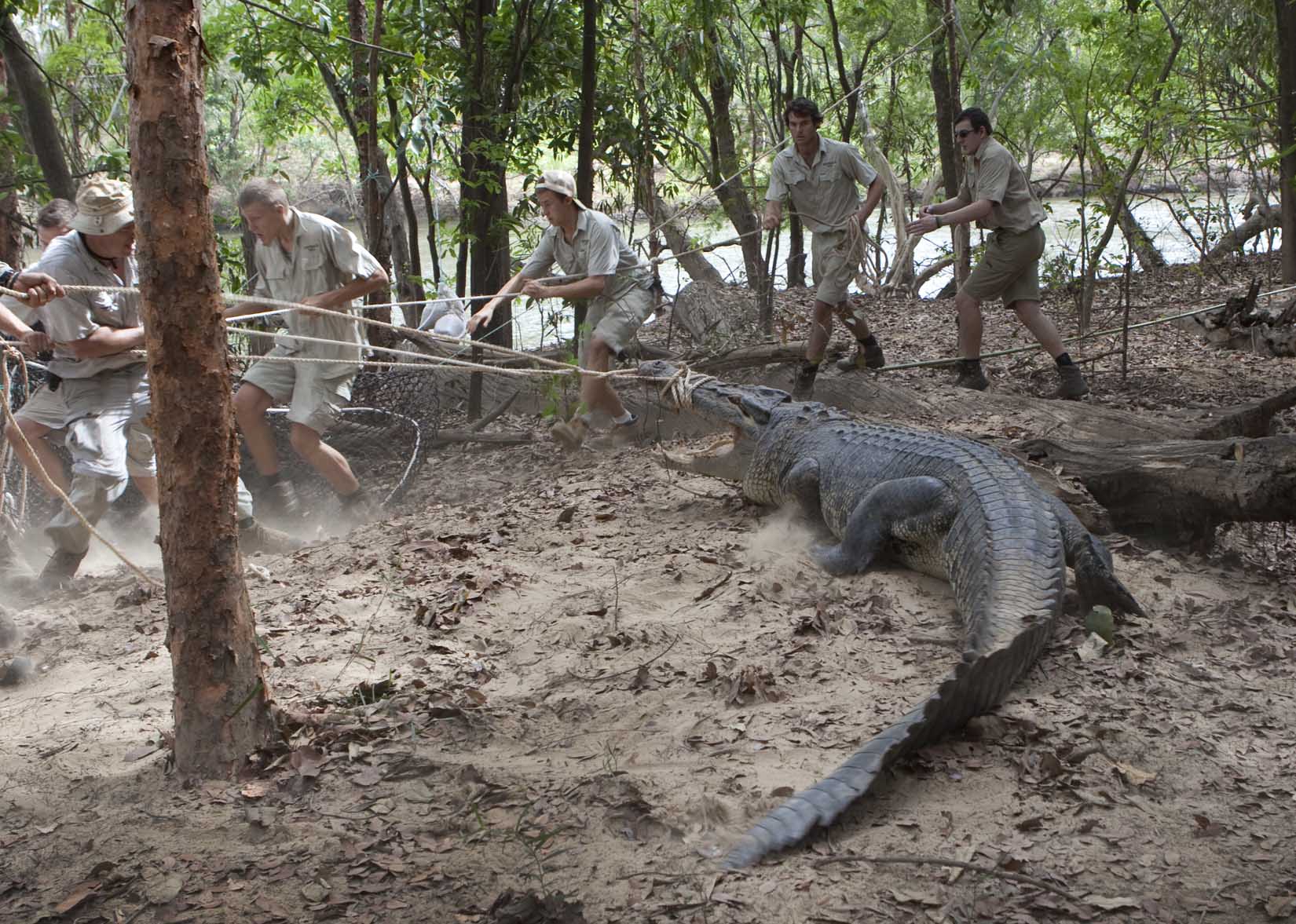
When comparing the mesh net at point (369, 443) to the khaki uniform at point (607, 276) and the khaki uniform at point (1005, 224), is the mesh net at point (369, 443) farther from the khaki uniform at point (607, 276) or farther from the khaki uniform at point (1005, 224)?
the khaki uniform at point (1005, 224)

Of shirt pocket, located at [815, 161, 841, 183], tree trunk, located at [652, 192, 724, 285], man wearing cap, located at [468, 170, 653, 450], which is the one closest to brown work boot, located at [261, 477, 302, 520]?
man wearing cap, located at [468, 170, 653, 450]

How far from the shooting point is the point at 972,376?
20.5 ft

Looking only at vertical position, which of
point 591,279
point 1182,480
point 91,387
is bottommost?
point 1182,480

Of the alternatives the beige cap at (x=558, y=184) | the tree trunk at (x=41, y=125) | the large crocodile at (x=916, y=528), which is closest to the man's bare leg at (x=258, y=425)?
the beige cap at (x=558, y=184)

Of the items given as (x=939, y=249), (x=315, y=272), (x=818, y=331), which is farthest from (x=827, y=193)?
(x=939, y=249)

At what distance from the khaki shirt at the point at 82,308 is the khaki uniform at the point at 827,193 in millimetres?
3611

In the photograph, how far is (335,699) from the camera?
286 centimetres

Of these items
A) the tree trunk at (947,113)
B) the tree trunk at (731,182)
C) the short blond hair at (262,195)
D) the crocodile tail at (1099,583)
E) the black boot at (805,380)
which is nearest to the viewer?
the crocodile tail at (1099,583)

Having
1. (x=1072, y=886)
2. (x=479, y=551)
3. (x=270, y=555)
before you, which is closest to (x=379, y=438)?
(x=270, y=555)

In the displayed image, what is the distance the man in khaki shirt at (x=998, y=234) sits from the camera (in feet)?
19.0

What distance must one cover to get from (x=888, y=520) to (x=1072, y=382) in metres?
2.93

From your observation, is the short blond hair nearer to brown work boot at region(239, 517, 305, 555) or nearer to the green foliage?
the green foliage

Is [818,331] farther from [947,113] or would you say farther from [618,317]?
[947,113]

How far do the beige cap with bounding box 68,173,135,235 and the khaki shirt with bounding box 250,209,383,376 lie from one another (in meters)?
0.82
